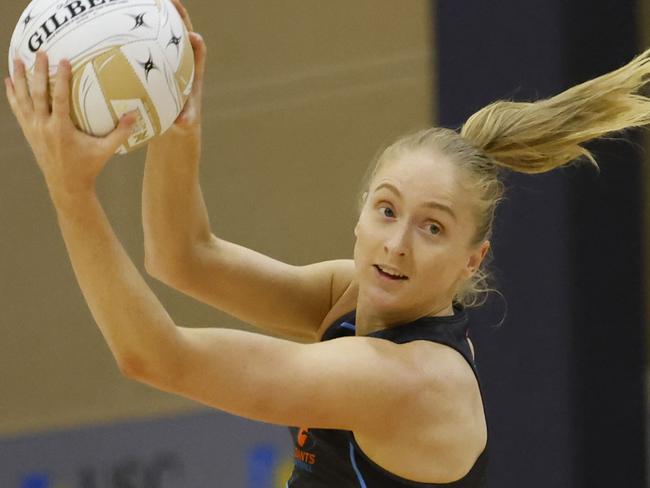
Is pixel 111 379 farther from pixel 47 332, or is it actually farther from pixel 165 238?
pixel 165 238

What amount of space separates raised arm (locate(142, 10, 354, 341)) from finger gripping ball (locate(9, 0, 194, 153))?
13.4 inches

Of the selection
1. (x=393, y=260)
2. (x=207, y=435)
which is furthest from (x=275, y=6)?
(x=393, y=260)

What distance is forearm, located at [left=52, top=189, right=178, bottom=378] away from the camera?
177 centimetres

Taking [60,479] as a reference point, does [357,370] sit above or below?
above

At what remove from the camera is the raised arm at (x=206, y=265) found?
2410 millimetres

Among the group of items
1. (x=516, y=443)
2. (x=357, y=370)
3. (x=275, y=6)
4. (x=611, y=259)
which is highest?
(x=275, y=6)

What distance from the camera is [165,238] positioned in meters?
2.46

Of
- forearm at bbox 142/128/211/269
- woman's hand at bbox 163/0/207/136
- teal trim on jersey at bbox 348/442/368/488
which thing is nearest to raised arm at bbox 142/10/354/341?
forearm at bbox 142/128/211/269

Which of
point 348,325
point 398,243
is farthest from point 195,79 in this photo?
point 348,325

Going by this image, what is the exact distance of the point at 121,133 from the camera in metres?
1.81

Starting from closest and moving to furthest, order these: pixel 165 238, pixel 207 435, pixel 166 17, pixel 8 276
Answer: pixel 166 17 → pixel 165 238 → pixel 207 435 → pixel 8 276

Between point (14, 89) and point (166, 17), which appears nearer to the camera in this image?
point (14, 89)

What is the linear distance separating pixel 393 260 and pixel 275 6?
252 cm

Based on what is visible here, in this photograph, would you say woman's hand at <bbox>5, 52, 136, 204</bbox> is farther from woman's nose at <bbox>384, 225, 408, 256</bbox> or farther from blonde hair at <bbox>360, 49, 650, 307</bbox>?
blonde hair at <bbox>360, 49, 650, 307</bbox>
